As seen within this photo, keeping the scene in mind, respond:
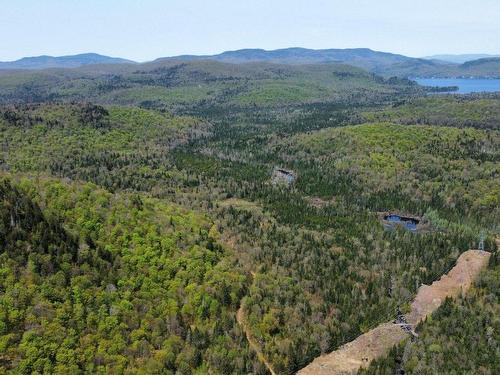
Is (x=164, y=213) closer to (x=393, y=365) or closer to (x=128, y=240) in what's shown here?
(x=128, y=240)

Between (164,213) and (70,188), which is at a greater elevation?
(70,188)

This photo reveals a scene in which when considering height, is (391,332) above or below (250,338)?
below

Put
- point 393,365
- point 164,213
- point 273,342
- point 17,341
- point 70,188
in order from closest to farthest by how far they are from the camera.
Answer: point 17,341 → point 393,365 → point 273,342 → point 70,188 → point 164,213

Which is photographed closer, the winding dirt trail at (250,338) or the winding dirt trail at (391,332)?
the winding dirt trail at (250,338)

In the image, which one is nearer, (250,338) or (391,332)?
(250,338)

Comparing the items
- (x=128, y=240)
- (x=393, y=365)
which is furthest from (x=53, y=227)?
(x=393, y=365)

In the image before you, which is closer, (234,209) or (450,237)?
(450,237)

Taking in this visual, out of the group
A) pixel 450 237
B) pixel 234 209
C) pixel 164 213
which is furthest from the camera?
pixel 234 209

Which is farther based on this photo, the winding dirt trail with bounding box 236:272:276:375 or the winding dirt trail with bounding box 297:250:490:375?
the winding dirt trail with bounding box 297:250:490:375
